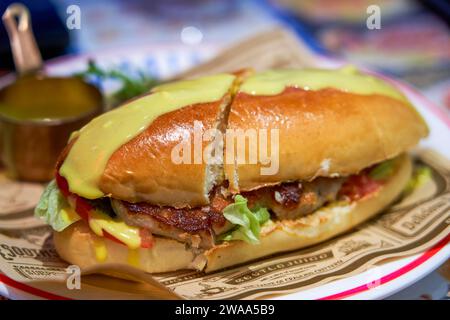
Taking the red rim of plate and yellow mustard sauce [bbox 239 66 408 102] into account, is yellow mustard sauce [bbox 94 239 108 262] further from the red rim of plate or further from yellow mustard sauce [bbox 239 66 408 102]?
yellow mustard sauce [bbox 239 66 408 102]

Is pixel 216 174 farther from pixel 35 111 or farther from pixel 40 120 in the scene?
pixel 35 111

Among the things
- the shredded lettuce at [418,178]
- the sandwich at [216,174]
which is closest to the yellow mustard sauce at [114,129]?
the sandwich at [216,174]

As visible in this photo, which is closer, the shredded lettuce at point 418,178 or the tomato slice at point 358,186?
the tomato slice at point 358,186

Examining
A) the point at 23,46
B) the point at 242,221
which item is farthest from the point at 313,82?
the point at 23,46

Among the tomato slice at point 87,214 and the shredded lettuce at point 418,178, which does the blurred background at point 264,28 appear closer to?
the shredded lettuce at point 418,178

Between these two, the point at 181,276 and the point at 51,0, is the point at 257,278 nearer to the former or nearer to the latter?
the point at 181,276

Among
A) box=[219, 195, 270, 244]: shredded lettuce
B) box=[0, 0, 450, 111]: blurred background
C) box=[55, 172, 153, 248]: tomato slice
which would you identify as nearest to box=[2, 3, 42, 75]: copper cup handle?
box=[0, 0, 450, 111]: blurred background
